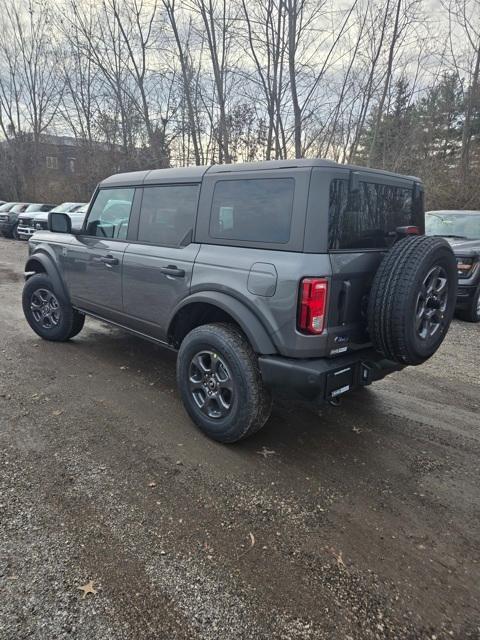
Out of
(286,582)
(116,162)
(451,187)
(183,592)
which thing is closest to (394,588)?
(286,582)

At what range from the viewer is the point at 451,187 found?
14883mm

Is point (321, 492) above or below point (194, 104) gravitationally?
below

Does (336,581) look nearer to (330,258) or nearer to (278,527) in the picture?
(278,527)

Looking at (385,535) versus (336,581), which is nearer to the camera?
(336,581)

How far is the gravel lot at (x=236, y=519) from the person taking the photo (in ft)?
5.99

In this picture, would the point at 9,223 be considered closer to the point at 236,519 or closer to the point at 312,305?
the point at 312,305

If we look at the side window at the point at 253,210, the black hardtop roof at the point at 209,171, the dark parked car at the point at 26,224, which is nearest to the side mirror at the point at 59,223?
the black hardtop roof at the point at 209,171

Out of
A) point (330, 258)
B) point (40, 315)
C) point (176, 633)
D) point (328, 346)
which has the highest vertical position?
point (330, 258)

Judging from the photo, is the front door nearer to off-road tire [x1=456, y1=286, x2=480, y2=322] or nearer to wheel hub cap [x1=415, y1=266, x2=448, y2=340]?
wheel hub cap [x1=415, y1=266, x2=448, y2=340]

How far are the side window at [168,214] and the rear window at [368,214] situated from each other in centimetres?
123

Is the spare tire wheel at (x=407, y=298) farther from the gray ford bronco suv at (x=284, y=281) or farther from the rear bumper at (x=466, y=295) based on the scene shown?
the rear bumper at (x=466, y=295)

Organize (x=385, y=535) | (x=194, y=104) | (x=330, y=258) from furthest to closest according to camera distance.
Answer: (x=194, y=104), (x=330, y=258), (x=385, y=535)

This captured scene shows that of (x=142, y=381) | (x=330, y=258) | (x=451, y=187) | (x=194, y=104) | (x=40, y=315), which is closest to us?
(x=330, y=258)

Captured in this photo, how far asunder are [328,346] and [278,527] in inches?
44.1
